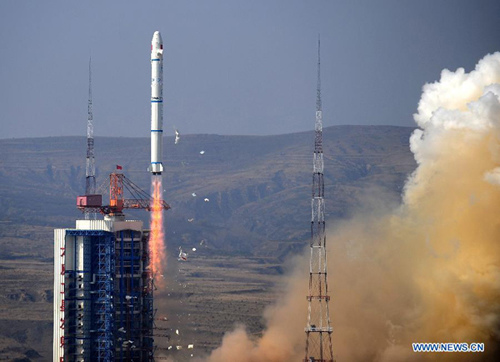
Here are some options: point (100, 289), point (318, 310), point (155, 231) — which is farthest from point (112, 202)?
point (318, 310)

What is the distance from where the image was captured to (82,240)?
521 feet

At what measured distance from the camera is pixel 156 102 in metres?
170

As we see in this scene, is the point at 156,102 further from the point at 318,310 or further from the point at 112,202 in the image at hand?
the point at 318,310

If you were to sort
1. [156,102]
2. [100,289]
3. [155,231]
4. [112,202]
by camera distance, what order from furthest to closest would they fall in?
[156,102] → [155,231] → [112,202] → [100,289]

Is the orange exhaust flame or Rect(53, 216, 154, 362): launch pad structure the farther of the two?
the orange exhaust flame

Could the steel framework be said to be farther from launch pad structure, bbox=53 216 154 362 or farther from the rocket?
the rocket

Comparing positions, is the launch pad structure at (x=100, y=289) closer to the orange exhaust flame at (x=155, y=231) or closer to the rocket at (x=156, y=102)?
the orange exhaust flame at (x=155, y=231)

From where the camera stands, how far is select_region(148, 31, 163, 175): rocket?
16969cm

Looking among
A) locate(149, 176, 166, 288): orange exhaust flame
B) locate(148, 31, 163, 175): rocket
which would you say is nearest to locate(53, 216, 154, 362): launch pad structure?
locate(149, 176, 166, 288): orange exhaust flame

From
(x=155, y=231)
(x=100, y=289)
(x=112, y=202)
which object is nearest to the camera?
(x=100, y=289)

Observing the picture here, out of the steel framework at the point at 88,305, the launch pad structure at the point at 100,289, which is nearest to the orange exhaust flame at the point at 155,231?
the launch pad structure at the point at 100,289

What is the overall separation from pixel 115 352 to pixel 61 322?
7.69m

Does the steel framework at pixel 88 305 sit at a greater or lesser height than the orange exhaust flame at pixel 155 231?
lesser

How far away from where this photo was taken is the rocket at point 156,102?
170 metres
